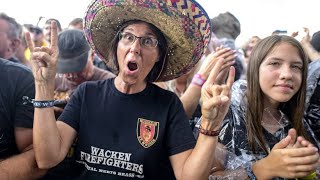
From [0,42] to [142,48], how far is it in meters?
1.52

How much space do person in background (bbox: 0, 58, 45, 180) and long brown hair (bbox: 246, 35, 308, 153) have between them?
1.25 m

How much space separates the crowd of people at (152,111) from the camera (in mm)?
1764

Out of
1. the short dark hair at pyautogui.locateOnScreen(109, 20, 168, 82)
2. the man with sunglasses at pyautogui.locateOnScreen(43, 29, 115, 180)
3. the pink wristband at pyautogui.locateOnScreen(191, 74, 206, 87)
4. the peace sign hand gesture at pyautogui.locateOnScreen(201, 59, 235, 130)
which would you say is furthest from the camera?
the man with sunglasses at pyautogui.locateOnScreen(43, 29, 115, 180)

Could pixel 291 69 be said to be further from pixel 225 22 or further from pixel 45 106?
pixel 225 22

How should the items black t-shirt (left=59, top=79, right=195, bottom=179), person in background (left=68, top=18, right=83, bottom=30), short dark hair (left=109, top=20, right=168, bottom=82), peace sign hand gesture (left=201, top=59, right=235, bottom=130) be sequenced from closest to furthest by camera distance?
peace sign hand gesture (left=201, top=59, right=235, bottom=130), black t-shirt (left=59, top=79, right=195, bottom=179), short dark hair (left=109, top=20, right=168, bottom=82), person in background (left=68, top=18, right=83, bottom=30)

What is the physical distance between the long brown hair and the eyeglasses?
0.69 meters

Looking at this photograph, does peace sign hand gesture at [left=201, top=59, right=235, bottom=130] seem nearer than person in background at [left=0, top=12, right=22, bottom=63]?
Yes

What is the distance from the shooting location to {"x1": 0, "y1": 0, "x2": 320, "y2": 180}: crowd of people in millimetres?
1764

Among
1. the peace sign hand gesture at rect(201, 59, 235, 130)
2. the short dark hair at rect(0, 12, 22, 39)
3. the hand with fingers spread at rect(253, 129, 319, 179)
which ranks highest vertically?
the short dark hair at rect(0, 12, 22, 39)

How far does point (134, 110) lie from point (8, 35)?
1.65 m

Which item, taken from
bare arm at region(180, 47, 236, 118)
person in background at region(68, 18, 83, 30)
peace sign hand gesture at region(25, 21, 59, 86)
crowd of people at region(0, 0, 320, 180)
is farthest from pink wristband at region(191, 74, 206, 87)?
person in background at region(68, 18, 83, 30)

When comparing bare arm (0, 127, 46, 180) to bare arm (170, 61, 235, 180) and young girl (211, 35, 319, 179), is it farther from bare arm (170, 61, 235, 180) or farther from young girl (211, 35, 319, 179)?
young girl (211, 35, 319, 179)

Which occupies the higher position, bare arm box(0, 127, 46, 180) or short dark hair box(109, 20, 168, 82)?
short dark hair box(109, 20, 168, 82)

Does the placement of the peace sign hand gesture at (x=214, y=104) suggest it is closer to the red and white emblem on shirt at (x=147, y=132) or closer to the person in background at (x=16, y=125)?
the red and white emblem on shirt at (x=147, y=132)
